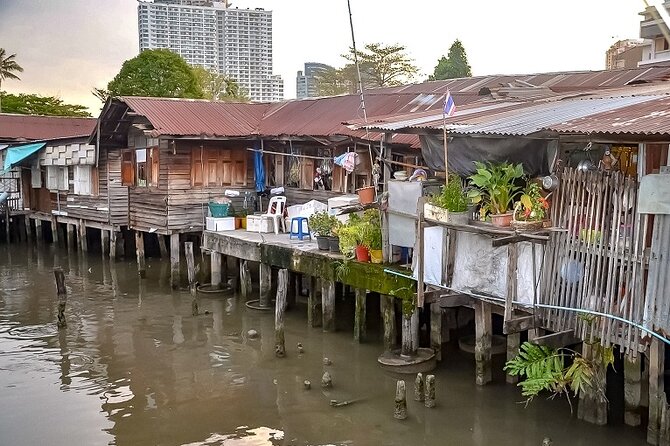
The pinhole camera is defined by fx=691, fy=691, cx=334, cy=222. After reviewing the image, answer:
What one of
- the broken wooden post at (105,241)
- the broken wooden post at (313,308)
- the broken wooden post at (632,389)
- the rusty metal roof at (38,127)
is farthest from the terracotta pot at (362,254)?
the rusty metal roof at (38,127)

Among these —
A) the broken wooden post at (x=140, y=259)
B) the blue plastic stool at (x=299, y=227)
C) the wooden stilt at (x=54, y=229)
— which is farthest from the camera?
the wooden stilt at (x=54, y=229)

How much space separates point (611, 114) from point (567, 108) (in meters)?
1.22

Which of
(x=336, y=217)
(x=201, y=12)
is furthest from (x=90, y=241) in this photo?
(x=201, y=12)

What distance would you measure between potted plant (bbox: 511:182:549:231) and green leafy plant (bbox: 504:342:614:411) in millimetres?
1658

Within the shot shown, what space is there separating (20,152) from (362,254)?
18.9 meters

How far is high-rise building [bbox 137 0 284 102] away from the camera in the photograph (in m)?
64.6

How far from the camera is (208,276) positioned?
1975 cm

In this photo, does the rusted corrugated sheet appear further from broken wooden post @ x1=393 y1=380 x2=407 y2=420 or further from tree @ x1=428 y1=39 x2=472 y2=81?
tree @ x1=428 y1=39 x2=472 y2=81

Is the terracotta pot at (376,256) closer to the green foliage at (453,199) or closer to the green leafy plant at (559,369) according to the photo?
the green foliage at (453,199)

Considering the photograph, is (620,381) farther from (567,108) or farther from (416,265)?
(567,108)

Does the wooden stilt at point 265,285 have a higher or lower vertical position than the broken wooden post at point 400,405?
higher

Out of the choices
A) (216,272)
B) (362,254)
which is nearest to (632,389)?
→ (362,254)

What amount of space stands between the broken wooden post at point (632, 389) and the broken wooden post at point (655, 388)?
0.31m

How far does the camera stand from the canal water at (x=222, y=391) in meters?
9.19
